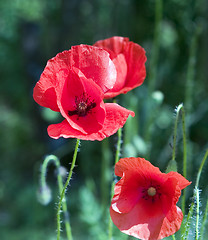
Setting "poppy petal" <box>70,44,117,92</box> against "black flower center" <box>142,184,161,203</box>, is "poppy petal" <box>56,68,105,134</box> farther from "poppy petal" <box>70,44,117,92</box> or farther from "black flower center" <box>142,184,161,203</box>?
"black flower center" <box>142,184,161,203</box>

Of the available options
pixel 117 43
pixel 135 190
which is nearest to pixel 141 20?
pixel 117 43

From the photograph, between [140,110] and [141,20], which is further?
[141,20]

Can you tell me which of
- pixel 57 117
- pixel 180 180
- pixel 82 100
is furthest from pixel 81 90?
pixel 57 117

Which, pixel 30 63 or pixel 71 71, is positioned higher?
pixel 30 63

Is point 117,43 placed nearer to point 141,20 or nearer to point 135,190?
point 135,190

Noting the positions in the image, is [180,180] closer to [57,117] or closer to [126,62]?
[126,62]

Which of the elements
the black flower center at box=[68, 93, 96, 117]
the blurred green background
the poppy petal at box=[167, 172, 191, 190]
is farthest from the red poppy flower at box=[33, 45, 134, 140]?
the blurred green background
